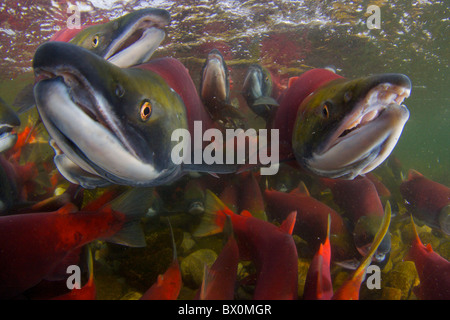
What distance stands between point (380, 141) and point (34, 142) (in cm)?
646

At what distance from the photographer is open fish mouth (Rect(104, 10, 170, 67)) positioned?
2373 mm

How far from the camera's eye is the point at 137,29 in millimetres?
2479

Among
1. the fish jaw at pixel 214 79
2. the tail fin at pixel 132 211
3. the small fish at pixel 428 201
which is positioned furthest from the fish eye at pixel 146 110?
the small fish at pixel 428 201

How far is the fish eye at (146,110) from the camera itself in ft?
5.48

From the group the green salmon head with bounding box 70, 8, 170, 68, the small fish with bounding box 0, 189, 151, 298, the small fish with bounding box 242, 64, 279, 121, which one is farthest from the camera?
the small fish with bounding box 242, 64, 279, 121

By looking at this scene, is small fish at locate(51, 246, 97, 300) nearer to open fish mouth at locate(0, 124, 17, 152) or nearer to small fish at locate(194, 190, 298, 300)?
small fish at locate(194, 190, 298, 300)

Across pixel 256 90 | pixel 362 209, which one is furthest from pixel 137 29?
pixel 362 209

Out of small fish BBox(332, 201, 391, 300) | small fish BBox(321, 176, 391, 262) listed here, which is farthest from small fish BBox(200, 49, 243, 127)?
small fish BBox(332, 201, 391, 300)

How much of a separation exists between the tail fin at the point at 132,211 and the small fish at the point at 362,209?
3088 millimetres

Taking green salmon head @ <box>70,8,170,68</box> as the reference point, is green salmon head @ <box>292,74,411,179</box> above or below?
below

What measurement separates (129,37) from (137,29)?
13cm

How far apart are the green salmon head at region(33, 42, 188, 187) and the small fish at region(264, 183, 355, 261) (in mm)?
2704

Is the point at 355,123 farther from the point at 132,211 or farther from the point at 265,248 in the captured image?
the point at 132,211
